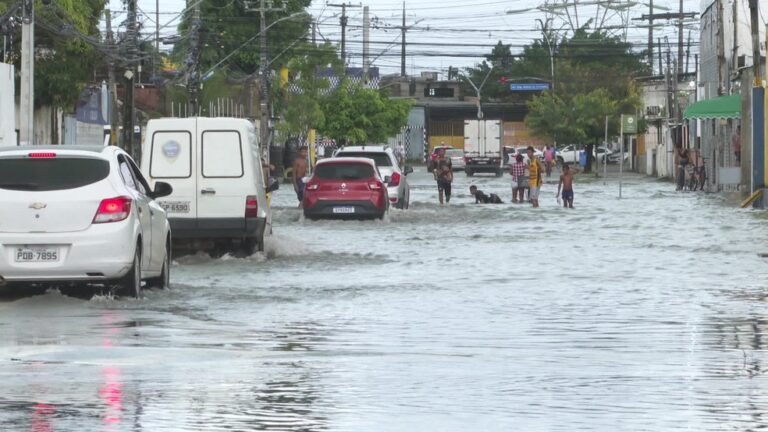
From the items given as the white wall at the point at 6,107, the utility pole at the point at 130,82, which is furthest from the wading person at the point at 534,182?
the white wall at the point at 6,107

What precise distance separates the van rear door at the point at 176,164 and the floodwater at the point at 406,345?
0.81 metres

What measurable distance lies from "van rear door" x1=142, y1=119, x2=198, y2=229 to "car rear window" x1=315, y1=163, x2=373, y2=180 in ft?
41.6

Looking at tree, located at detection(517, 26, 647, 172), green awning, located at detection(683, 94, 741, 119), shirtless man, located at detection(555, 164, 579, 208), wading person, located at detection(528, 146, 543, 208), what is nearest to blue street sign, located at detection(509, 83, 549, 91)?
tree, located at detection(517, 26, 647, 172)

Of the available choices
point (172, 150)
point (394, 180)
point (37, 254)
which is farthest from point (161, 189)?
point (394, 180)

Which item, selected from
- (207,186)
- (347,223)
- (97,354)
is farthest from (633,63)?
(97,354)

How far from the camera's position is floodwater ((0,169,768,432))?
32.9 ft

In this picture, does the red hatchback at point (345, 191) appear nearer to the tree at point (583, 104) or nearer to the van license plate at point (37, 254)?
the van license plate at point (37, 254)

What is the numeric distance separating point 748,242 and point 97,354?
67.4ft

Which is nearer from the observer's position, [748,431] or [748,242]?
[748,431]

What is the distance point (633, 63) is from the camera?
157750 millimetres

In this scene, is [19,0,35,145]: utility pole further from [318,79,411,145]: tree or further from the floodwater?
[318,79,411,145]: tree

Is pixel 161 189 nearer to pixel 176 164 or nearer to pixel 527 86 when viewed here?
pixel 176 164

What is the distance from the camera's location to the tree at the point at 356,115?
351 ft

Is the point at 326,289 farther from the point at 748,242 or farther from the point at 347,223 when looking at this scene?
the point at 347,223
